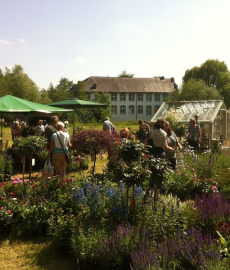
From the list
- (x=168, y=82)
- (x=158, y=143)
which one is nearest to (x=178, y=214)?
(x=158, y=143)

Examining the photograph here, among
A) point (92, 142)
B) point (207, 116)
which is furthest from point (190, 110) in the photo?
point (92, 142)

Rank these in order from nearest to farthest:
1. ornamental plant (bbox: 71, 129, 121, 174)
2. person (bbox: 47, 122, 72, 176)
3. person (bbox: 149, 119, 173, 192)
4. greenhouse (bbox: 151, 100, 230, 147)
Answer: person (bbox: 149, 119, 173, 192) < person (bbox: 47, 122, 72, 176) < ornamental plant (bbox: 71, 129, 121, 174) < greenhouse (bbox: 151, 100, 230, 147)

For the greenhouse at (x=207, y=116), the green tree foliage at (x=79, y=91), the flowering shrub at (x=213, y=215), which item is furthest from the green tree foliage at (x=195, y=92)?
the flowering shrub at (x=213, y=215)

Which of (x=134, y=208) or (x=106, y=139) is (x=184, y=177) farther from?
(x=134, y=208)

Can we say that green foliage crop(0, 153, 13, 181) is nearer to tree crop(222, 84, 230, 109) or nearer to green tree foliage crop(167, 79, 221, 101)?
green tree foliage crop(167, 79, 221, 101)

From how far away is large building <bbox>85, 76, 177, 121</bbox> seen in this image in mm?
54344

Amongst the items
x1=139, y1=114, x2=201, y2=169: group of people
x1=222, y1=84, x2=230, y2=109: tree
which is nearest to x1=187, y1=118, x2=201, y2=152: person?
x1=139, y1=114, x2=201, y2=169: group of people

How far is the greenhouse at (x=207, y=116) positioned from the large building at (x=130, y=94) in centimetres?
3846

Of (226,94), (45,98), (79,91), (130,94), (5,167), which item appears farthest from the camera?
(130,94)

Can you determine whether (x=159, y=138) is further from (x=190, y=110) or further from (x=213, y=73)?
(x=213, y=73)

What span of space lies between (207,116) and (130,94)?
4192 cm

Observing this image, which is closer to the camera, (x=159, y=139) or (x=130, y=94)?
(x=159, y=139)

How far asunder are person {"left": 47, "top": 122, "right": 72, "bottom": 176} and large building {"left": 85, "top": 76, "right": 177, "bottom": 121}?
4681 centimetres

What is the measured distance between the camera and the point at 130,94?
55406mm
